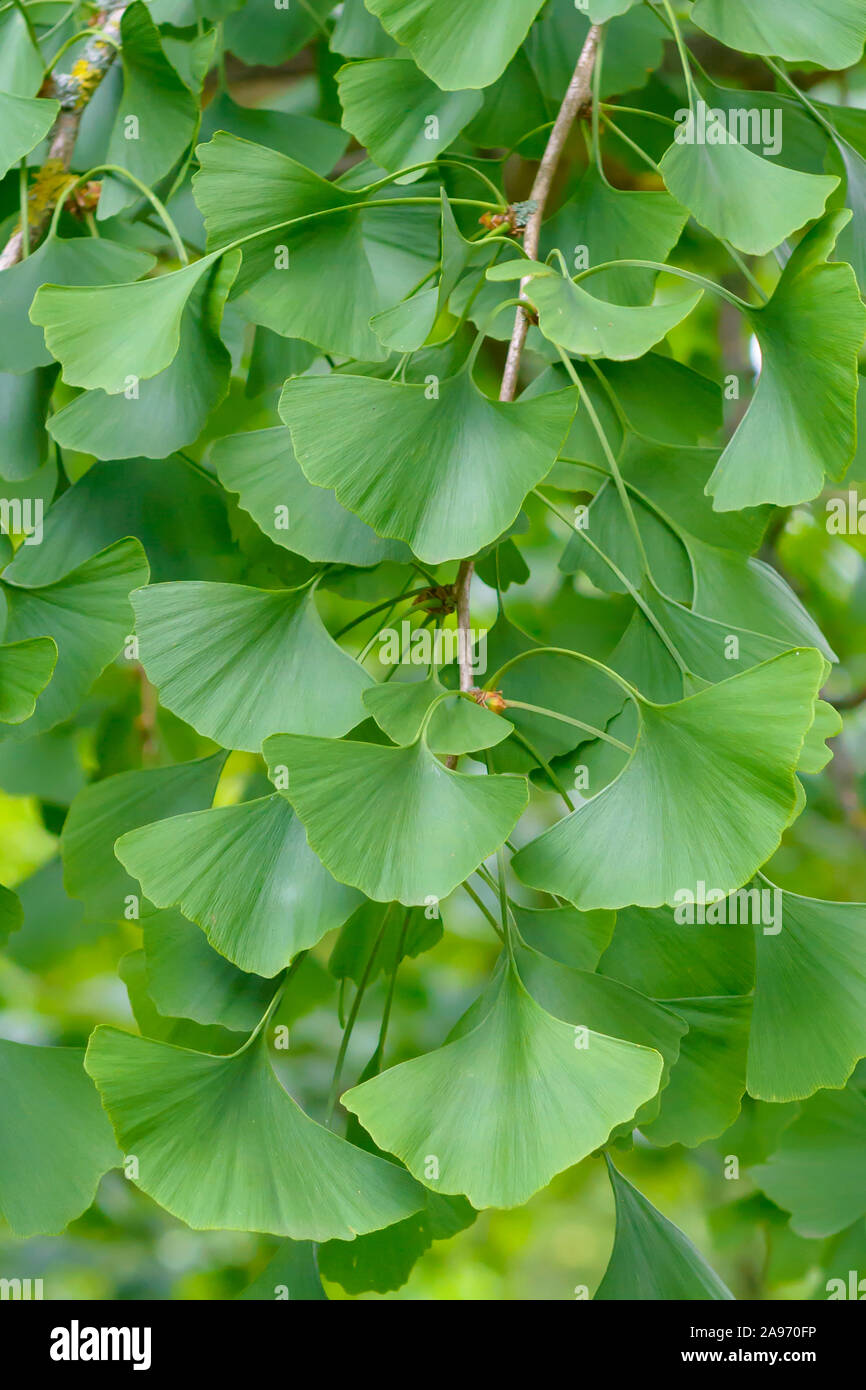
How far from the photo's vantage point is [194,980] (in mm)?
592

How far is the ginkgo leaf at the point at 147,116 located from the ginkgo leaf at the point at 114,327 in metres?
0.17

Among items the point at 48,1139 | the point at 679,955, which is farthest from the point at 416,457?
the point at 48,1139

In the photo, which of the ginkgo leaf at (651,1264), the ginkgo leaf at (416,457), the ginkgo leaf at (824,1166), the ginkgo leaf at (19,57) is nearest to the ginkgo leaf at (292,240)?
the ginkgo leaf at (416,457)

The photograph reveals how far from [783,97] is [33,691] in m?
0.57

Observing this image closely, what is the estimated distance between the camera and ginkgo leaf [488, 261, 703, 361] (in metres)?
0.49

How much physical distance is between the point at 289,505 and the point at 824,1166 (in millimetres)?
739

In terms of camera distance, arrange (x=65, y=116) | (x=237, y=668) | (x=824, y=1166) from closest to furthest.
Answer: (x=237, y=668), (x=65, y=116), (x=824, y=1166)

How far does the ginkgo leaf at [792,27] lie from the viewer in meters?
0.58

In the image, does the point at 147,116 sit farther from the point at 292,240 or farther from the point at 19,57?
the point at 292,240

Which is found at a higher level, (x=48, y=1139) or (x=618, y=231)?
(x=618, y=231)

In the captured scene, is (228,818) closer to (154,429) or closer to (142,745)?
(154,429)

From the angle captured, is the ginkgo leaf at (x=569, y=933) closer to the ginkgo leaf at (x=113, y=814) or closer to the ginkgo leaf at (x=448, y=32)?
the ginkgo leaf at (x=113, y=814)

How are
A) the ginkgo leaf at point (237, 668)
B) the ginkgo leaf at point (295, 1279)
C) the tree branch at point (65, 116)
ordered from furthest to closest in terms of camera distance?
the tree branch at point (65, 116), the ginkgo leaf at point (295, 1279), the ginkgo leaf at point (237, 668)
